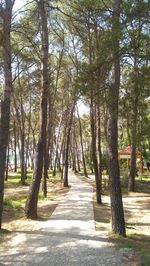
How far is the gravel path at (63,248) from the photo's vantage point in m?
7.81

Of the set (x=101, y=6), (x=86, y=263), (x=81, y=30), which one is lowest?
(x=86, y=263)

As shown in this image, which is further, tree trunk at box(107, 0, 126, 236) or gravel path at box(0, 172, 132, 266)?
tree trunk at box(107, 0, 126, 236)

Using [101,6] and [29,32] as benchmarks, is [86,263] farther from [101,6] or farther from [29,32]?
[29,32]

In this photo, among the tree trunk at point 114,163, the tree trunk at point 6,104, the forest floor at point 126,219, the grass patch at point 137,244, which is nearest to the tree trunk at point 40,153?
the forest floor at point 126,219

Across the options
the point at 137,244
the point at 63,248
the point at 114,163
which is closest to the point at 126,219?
the point at 114,163

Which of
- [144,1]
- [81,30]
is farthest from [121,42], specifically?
[81,30]

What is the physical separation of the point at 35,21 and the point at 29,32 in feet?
3.27

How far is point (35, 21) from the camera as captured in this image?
51.6 ft

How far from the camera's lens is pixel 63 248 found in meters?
8.81

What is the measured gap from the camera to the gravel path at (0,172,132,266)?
308 inches

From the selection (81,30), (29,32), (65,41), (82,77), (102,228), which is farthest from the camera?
(65,41)

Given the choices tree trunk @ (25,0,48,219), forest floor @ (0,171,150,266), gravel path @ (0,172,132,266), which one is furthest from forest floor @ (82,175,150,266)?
tree trunk @ (25,0,48,219)

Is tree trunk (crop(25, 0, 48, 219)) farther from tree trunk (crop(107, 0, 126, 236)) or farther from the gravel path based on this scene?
tree trunk (crop(107, 0, 126, 236))

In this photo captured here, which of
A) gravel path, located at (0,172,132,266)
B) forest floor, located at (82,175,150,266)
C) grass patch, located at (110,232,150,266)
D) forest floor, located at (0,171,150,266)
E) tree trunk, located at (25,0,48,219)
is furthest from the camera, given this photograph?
tree trunk, located at (25,0,48,219)
